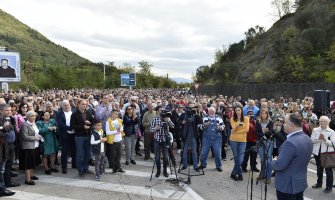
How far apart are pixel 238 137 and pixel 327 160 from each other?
211 cm

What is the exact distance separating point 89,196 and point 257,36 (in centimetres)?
5669

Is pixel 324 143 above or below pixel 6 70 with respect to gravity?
below

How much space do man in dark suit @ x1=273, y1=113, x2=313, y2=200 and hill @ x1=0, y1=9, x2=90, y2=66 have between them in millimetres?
103680

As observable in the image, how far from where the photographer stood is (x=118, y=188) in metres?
8.02

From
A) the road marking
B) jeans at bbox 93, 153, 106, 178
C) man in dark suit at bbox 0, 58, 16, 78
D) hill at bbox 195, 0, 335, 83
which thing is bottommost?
the road marking

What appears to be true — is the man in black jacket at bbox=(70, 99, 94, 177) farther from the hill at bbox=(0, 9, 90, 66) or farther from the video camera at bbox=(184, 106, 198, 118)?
the hill at bbox=(0, 9, 90, 66)

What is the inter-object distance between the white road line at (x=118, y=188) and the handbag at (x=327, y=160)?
3135mm

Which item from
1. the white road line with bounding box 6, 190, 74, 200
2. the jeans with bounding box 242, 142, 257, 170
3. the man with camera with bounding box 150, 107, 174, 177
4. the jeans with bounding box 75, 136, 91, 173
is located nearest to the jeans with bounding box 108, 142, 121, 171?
the jeans with bounding box 75, 136, 91, 173

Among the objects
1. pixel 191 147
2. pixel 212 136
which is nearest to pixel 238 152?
pixel 212 136

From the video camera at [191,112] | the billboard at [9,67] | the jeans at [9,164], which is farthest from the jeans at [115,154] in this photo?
the billboard at [9,67]

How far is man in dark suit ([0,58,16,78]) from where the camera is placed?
76.8 ft

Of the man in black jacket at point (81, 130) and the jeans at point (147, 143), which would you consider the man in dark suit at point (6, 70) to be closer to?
the jeans at point (147, 143)

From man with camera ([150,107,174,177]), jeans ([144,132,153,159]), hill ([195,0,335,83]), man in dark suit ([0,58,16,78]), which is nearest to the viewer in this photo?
man with camera ([150,107,174,177])

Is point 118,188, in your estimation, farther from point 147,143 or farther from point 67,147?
point 147,143
